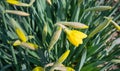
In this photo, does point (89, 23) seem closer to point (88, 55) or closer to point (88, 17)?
point (88, 17)

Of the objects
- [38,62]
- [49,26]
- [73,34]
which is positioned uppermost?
[73,34]

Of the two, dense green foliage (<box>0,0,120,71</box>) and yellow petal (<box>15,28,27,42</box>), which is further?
dense green foliage (<box>0,0,120,71</box>)

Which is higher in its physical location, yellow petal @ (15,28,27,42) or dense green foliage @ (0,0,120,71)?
yellow petal @ (15,28,27,42)

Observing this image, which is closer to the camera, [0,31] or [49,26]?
[0,31]

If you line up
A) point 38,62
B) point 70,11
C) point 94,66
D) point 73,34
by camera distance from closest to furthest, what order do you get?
1. point 73,34
2. point 94,66
3. point 38,62
4. point 70,11

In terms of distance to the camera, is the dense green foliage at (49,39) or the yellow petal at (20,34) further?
the dense green foliage at (49,39)

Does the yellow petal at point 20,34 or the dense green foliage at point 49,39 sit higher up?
the yellow petal at point 20,34

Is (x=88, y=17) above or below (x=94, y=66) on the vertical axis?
above

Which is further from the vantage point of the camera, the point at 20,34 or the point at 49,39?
the point at 49,39

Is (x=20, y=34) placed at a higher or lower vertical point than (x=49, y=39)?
higher

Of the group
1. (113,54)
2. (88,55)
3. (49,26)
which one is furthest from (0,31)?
(113,54)

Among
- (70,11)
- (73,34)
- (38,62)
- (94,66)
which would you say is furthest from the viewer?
(70,11)
